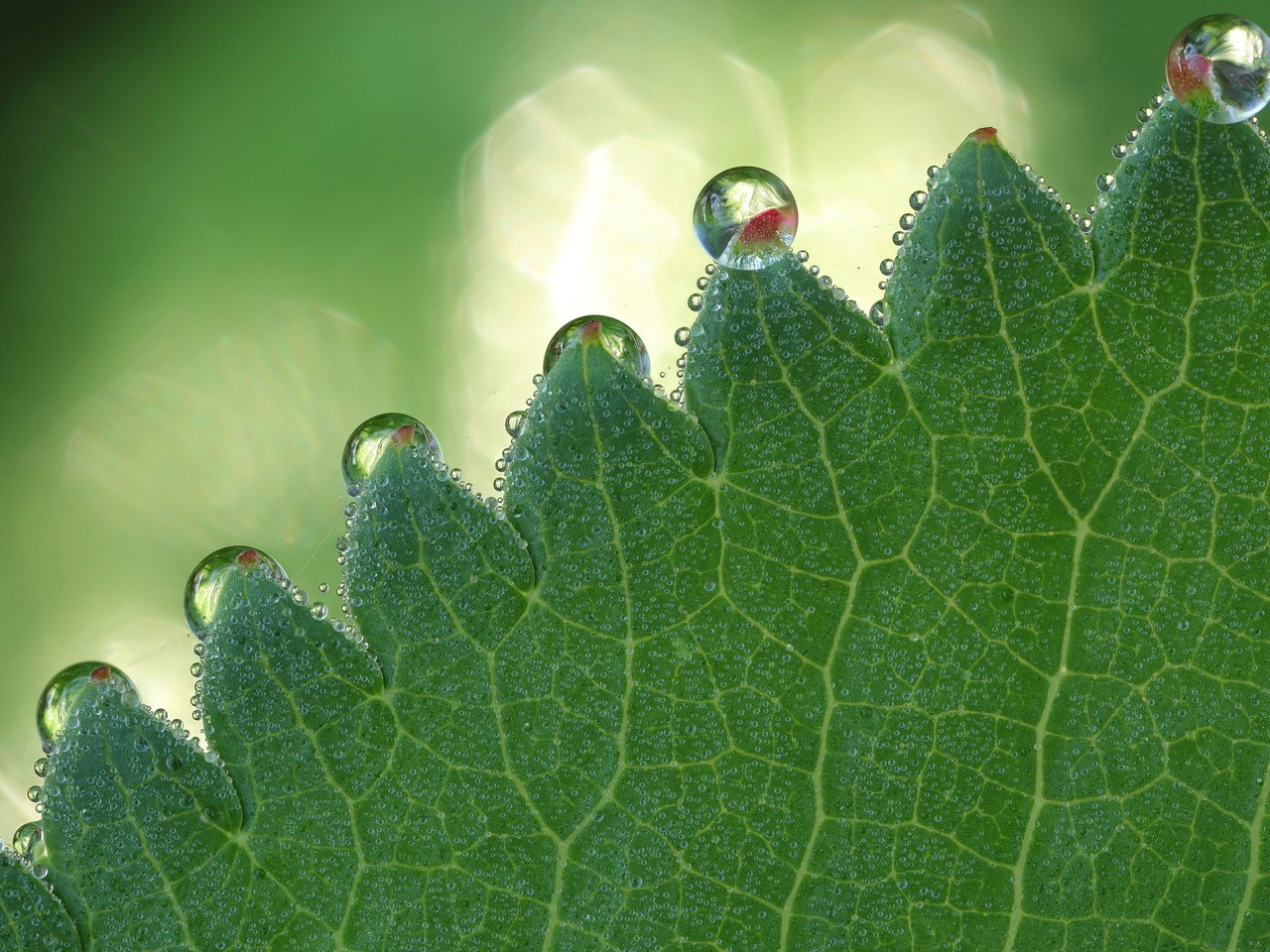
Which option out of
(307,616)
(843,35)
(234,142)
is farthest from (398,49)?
(307,616)

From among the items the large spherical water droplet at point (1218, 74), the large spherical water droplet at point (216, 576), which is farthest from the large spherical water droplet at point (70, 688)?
the large spherical water droplet at point (1218, 74)

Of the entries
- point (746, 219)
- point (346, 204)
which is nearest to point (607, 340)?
point (746, 219)

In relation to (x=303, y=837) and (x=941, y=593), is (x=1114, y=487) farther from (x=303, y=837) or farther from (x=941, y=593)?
(x=303, y=837)

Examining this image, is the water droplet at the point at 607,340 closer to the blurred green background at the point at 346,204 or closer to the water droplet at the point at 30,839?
the water droplet at the point at 30,839

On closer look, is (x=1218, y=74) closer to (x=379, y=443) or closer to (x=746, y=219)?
(x=746, y=219)

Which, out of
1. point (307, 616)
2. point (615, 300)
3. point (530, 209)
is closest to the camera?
point (307, 616)

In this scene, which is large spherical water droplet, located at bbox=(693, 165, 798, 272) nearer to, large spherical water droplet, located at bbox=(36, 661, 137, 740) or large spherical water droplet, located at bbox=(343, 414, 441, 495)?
large spherical water droplet, located at bbox=(343, 414, 441, 495)
